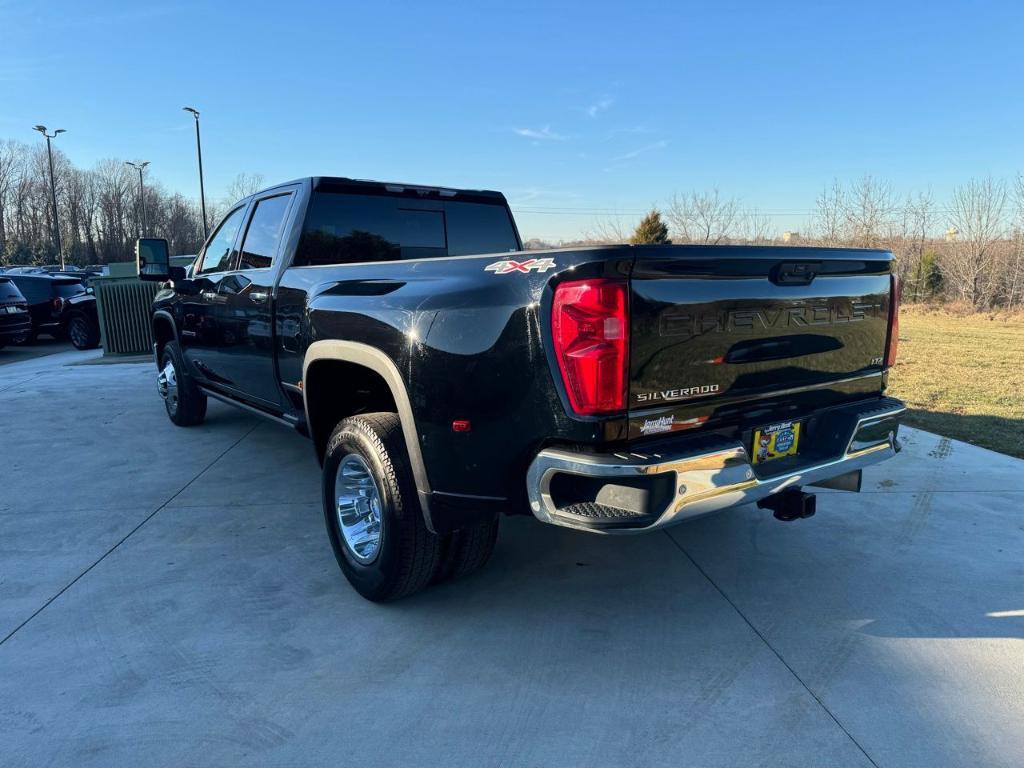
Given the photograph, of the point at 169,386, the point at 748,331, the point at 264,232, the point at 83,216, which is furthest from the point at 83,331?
the point at 83,216

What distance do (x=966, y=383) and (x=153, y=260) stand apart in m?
9.49

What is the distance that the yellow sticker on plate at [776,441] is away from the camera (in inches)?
106

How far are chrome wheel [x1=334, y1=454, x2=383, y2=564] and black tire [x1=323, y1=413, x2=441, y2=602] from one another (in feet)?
0.28

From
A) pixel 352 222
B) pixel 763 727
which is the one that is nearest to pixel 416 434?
pixel 763 727

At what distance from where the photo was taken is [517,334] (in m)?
2.35

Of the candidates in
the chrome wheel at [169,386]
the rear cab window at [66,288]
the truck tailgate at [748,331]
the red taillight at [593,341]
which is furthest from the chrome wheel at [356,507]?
the rear cab window at [66,288]

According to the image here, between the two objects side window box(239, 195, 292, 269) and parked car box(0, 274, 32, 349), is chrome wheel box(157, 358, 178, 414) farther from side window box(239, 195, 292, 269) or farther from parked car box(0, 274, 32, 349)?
parked car box(0, 274, 32, 349)

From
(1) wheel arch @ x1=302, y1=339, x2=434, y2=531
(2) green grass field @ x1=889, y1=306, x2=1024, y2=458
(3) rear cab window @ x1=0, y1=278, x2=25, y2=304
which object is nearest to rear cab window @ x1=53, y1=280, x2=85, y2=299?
(3) rear cab window @ x1=0, y1=278, x2=25, y2=304

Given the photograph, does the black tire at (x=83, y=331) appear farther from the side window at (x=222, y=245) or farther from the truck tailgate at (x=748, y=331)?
the truck tailgate at (x=748, y=331)

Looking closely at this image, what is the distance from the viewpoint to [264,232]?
179 inches

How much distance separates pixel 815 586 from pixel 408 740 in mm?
2125

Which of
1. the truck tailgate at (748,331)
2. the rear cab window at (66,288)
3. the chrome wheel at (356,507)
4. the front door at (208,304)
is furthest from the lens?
the rear cab window at (66,288)

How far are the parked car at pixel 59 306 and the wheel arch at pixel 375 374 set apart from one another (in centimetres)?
1312

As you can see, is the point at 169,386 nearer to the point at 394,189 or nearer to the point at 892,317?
the point at 394,189
